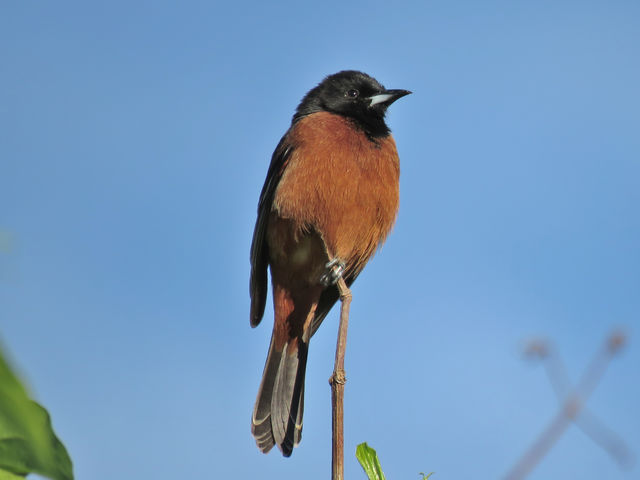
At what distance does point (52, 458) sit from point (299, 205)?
148 inches

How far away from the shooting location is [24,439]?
671 mm

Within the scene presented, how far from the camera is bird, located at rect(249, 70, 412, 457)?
174 inches

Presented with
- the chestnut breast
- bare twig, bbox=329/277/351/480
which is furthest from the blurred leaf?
the chestnut breast

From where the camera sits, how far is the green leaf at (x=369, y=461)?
172 centimetres

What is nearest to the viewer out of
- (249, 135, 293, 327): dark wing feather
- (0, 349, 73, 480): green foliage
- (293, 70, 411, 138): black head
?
(0, 349, 73, 480): green foliage

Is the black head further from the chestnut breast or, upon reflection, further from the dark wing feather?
the dark wing feather

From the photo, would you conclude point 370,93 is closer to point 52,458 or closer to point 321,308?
point 321,308

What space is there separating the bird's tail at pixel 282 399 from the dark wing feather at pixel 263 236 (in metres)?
0.27

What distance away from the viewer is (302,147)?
460 centimetres

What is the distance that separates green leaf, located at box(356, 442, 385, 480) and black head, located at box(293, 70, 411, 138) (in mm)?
3289

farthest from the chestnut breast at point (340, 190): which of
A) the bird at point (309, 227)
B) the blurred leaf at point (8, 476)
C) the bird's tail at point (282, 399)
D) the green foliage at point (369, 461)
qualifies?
the blurred leaf at point (8, 476)

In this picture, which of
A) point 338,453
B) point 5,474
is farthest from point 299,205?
point 5,474

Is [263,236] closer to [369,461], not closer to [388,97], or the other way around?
[388,97]

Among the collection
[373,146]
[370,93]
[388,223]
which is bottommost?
[388,223]
